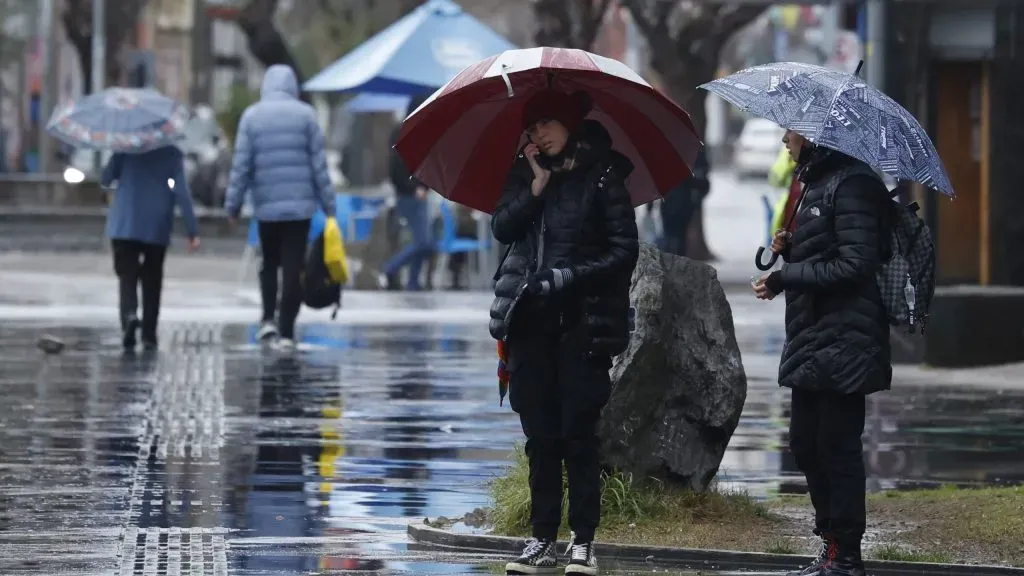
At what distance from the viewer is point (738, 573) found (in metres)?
8.21

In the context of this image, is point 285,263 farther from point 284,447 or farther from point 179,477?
point 179,477

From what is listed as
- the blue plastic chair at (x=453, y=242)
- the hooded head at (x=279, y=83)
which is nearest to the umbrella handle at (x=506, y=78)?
the hooded head at (x=279, y=83)

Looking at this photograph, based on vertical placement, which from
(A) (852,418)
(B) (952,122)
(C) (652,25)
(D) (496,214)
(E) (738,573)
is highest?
(C) (652,25)

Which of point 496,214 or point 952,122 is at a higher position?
point 952,122

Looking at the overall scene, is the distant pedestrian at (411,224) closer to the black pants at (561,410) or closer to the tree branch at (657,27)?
the tree branch at (657,27)

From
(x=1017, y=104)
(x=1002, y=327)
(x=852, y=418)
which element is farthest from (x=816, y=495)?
(x=1017, y=104)

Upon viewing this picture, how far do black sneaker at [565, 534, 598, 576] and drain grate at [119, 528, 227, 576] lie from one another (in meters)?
1.16

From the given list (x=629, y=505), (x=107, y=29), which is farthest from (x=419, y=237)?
(x=107, y=29)

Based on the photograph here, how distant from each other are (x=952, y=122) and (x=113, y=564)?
13.9 metres

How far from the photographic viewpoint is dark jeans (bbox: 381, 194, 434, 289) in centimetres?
2339

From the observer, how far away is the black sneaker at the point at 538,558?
8078 mm

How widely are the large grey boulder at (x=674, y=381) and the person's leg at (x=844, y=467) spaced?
4.34ft

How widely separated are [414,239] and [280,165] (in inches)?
273

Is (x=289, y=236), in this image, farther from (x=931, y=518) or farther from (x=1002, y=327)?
(x=931, y=518)
